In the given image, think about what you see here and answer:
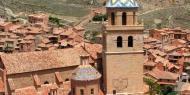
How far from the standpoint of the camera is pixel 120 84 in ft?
114

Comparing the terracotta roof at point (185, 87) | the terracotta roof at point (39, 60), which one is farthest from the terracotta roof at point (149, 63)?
the terracotta roof at point (39, 60)

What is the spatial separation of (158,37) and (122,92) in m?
57.1

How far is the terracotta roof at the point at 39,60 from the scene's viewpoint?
38312mm

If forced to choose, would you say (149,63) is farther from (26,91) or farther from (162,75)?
(26,91)

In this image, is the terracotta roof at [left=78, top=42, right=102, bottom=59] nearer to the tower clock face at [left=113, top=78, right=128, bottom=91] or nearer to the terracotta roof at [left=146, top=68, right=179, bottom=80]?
the tower clock face at [left=113, top=78, right=128, bottom=91]

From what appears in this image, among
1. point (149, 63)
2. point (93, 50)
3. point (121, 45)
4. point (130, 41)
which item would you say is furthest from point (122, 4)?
point (149, 63)

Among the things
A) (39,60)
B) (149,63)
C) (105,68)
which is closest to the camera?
(105,68)

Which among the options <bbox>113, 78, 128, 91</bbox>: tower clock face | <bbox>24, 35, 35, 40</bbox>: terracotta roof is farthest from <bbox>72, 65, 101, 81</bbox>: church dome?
<bbox>24, 35, 35, 40</bbox>: terracotta roof

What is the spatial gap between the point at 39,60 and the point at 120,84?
881 cm

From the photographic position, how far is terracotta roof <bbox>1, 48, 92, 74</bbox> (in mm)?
38312

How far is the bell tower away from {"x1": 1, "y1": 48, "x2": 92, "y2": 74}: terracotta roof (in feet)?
21.8

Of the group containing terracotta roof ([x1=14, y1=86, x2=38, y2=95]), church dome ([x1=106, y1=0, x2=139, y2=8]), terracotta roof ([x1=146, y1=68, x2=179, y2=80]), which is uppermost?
church dome ([x1=106, y1=0, x2=139, y2=8])

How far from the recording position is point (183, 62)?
215 feet

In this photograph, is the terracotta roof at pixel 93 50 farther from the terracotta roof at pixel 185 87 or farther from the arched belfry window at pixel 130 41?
the terracotta roof at pixel 185 87
